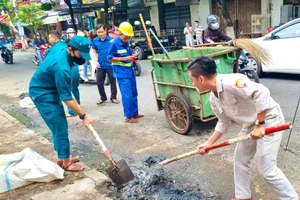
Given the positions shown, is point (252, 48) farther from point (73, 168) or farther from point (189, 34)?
point (189, 34)

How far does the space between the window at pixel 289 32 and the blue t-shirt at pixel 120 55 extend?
3990 mm

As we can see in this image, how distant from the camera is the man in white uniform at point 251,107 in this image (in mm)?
2211

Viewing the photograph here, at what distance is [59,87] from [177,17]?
17.0 metres

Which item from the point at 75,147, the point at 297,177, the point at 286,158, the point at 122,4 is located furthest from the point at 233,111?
the point at 122,4

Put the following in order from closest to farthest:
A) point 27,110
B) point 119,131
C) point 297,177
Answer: point 297,177 < point 119,131 < point 27,110

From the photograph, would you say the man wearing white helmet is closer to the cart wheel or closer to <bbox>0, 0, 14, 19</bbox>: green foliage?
the cart wheel

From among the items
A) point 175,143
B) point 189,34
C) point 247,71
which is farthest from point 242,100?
point 189,34

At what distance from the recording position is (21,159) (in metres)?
3.40

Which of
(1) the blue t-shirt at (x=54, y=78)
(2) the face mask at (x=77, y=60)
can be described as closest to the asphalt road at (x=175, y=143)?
(1) the blue t-shirt at (x=54, y=78)

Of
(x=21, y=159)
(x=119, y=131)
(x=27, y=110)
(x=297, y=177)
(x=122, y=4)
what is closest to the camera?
(x=297, y=177)

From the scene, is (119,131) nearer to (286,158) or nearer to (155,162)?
(155,162)

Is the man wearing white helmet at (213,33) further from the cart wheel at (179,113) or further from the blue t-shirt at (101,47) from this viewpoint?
the cart wheel at (179,113)

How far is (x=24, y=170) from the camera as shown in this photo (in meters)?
3.33

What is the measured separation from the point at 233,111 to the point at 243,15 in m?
14.6
